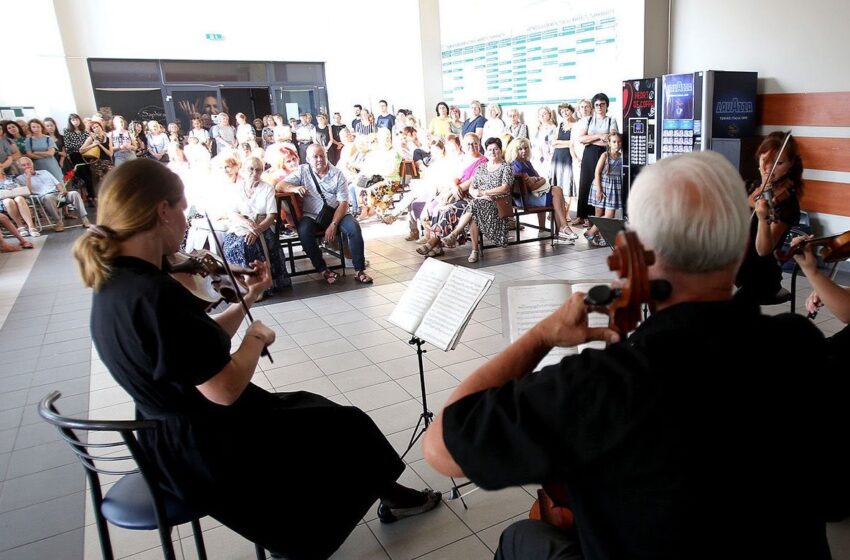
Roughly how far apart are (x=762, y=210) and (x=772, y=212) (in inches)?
2.9

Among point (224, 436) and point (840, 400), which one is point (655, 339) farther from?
point (224, 436)

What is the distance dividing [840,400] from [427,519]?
1680mm

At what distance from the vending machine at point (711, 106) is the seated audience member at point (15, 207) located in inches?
338

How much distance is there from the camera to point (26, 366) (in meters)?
4.09

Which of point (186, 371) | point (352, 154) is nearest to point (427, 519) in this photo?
point (186, 371)

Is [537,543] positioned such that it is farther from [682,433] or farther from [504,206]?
[504,206]

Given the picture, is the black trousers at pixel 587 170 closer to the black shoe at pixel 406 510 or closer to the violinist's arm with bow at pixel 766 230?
the violinist's arm with bow at pixel 766 230

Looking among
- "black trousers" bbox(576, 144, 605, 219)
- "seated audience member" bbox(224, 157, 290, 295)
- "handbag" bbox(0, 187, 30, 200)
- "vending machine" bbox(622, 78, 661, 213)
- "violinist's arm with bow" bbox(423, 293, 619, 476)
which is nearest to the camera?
"violinist's arm with bow" bbox(423, 293, 619, 476)

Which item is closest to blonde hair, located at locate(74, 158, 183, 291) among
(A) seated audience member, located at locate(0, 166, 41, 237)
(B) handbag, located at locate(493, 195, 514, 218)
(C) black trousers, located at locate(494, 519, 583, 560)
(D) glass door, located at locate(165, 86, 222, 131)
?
(C) black trousers, located at locate(494, 519, 583, 560)

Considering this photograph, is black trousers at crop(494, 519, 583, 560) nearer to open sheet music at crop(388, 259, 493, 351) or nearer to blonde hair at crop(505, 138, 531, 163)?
open sheet music at crop(388, 259, 493, 351)

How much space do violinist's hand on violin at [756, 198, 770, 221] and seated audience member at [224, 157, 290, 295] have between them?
12.4ft

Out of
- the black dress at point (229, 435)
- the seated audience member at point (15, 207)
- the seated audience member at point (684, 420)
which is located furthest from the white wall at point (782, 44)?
the seated audience member at point (15, 207)

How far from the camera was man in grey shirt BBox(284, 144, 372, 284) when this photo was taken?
562cm

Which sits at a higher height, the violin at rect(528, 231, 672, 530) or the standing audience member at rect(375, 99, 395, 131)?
the standing audience member at rect(375, 99, 395, 131)
